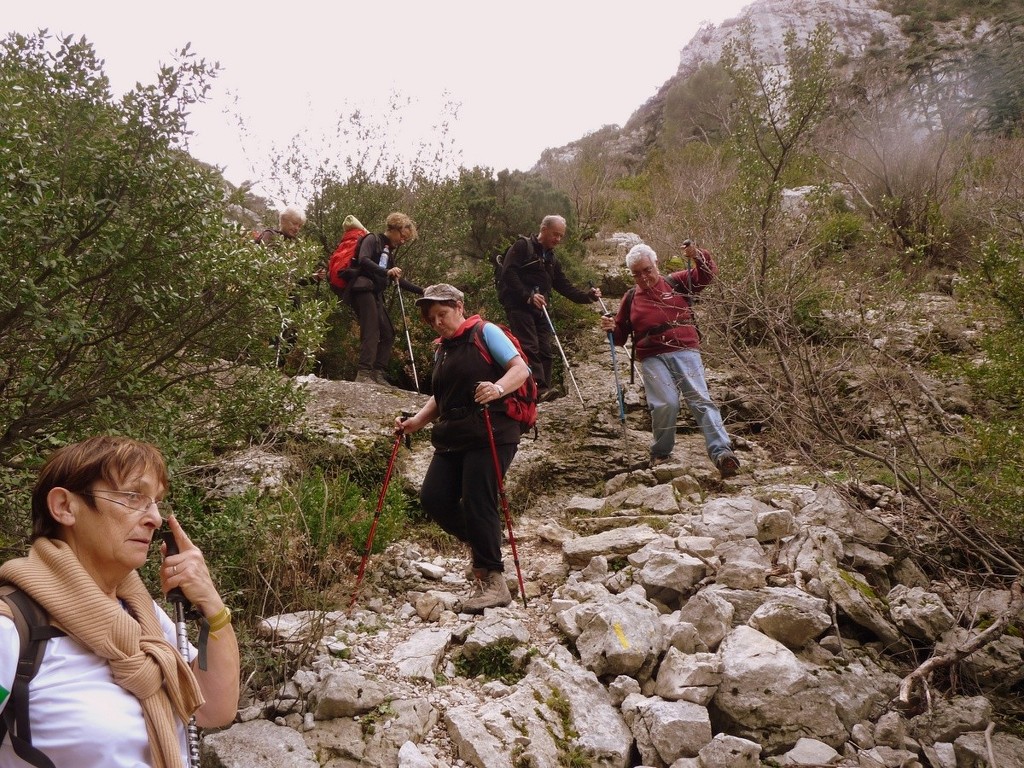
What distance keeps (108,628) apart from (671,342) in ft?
20.7

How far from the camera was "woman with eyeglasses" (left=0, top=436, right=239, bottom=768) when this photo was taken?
1.73 meters

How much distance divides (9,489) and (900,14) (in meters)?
40.4

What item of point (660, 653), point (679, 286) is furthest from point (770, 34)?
point (660, 653)

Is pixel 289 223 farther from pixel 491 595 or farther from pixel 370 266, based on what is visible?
pixel 491 595

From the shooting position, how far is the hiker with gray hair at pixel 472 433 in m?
4.92

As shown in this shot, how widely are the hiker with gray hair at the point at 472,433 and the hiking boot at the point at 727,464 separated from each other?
10.8 ft

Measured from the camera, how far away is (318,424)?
7188 mm

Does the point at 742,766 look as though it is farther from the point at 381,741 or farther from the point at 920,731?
the point at 381,741

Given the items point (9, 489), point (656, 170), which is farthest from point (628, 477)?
point (656, 170)

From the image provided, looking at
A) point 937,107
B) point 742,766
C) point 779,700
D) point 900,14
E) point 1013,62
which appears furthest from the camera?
point 900,14

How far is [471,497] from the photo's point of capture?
16.1 ft

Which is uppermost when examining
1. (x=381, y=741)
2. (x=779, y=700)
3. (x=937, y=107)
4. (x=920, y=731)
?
(x=937, y=107)

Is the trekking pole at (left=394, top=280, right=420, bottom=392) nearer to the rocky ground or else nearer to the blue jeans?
the blue jeans

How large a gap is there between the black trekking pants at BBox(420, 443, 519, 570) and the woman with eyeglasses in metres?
2.76
